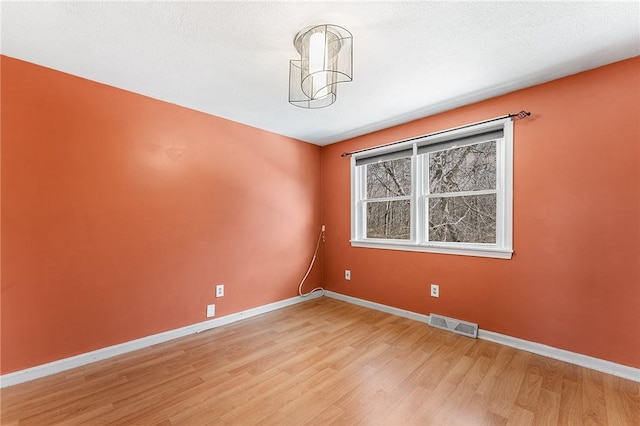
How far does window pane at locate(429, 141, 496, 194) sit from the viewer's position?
8.93ft

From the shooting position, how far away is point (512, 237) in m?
2.45

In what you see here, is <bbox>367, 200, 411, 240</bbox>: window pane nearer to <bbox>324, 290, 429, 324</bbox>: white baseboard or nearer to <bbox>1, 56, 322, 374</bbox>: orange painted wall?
<bbox>324, 290, 429, 324</bbox>: white baseboard

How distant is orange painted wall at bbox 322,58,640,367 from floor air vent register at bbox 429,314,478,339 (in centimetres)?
7

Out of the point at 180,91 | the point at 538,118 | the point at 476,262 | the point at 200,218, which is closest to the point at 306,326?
the point at 200,218

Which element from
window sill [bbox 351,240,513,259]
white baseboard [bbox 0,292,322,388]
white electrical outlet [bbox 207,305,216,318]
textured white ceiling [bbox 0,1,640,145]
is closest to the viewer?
textured white ceiling [bbox 0,1,640,145]

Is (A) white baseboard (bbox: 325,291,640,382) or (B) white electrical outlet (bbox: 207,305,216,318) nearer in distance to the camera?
(A) white baseboard (bbox: 325,291,640,382)

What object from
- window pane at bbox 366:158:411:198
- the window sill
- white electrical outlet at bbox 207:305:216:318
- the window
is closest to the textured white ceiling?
the window

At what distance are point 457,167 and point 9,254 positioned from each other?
3.92 meters

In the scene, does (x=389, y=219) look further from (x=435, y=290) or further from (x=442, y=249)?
(x=435, y=290)

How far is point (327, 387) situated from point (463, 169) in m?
2.48

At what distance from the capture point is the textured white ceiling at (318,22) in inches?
59.4

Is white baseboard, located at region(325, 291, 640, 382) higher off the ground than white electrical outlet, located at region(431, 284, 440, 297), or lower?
lower

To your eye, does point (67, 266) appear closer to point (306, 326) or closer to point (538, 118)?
point (306, 326)

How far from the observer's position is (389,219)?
3.54 m
